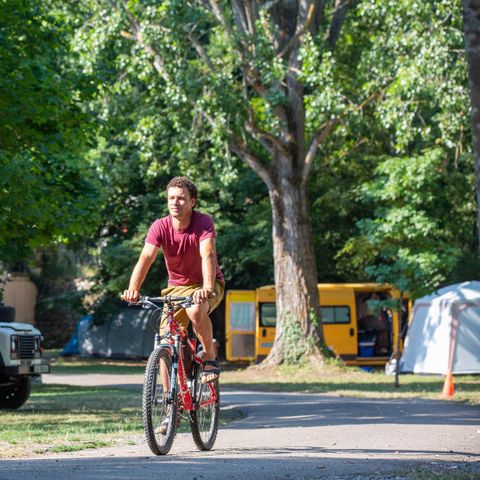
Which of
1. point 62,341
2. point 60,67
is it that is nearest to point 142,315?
point 62,341

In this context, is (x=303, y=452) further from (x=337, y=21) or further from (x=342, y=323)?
(x=342, y=323)

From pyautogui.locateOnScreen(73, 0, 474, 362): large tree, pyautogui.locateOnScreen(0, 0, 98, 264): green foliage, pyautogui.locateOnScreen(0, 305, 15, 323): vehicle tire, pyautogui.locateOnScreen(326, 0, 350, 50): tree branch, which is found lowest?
pyautogui.locateOnScreen(0, 305, 15, 323): vehicle tire

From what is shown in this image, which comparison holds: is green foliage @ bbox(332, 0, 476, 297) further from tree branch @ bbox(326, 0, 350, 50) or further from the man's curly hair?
the man's curly hair

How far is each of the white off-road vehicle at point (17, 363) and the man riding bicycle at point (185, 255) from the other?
7801 mm

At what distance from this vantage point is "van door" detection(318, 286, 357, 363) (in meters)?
36.8

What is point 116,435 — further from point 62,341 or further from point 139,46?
point 62,341

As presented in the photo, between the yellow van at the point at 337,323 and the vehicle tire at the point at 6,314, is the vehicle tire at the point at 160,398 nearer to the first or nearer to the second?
the vehicle tire at the point at 6,314

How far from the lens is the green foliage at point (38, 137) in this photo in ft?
51.5

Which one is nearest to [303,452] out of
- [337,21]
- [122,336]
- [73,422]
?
[73,422]

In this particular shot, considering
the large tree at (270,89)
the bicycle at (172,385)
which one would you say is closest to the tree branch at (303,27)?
the large tree at (270,89)

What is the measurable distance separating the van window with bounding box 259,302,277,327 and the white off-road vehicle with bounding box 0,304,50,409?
66.3 ft

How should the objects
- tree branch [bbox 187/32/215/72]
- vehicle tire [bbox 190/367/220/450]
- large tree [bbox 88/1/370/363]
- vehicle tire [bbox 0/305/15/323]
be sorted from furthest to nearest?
tree branch [bbox 187/32/215/72]
large tree [bbox 88/1/370/363]
vehicle tire [bbox 0/305/15/323]
vehicle tire [bbox 190/367/220/450]

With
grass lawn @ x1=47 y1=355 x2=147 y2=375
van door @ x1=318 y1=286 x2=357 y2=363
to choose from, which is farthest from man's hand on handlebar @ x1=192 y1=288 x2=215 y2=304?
van door @ x1=318 y1=286 x2=357 y2=363

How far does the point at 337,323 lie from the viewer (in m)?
36.8
